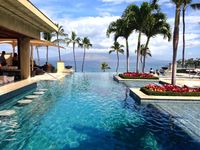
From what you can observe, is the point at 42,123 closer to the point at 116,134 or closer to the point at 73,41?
the point at 116,134

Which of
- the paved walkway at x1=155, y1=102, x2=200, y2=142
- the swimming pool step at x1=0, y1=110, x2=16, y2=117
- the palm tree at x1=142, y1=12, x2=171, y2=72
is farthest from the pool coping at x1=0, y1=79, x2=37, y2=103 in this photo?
the palm tree at x1=142, y1=12, x2=171, y2=72

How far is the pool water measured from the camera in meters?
7.57

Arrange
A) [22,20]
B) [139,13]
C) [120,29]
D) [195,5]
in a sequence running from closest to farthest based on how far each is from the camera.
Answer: [22,20]
[139,13]
[120,29]
[195,5]

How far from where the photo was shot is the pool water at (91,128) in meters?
7.57

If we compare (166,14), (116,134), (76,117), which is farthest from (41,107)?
(166,14)

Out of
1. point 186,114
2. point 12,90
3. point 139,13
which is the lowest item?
point 186,114

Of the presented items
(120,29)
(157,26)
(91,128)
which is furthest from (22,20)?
(120,29)

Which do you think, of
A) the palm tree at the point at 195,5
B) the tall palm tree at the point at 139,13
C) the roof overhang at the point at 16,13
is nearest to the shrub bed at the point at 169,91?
the roof overhang at the point at 16,13

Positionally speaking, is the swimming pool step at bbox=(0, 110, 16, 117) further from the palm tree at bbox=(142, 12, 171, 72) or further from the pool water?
the palm tree at bbox=(142, 12, 171, 72)

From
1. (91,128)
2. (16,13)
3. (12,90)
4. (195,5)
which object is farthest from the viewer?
(195,5)

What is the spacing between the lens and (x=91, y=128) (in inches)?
364

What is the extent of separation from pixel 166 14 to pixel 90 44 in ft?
86.7

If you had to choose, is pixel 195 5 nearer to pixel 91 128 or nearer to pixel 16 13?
pixel 16 13

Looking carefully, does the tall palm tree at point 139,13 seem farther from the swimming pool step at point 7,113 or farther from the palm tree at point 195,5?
the swimming pool step at point 7,113
